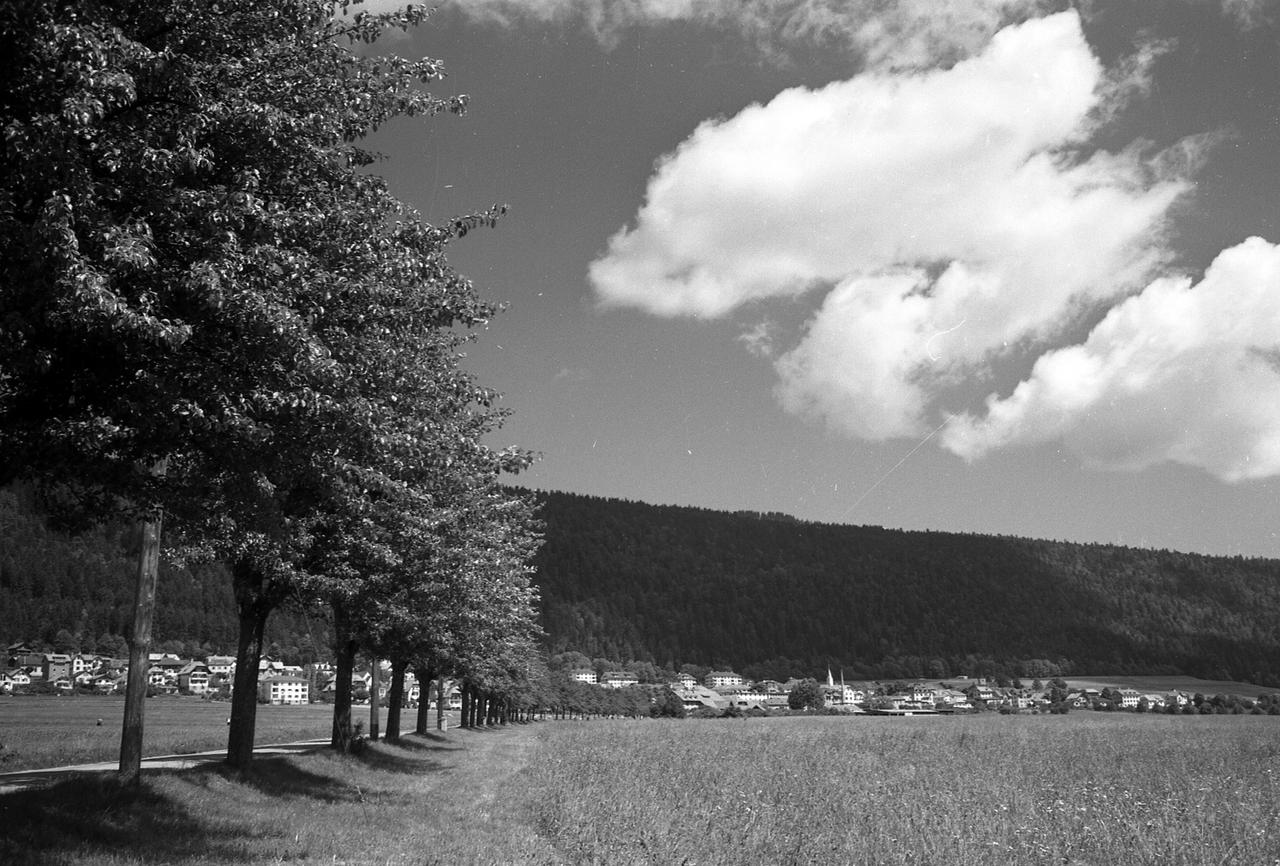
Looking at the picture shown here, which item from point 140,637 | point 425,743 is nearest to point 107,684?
point 425,743

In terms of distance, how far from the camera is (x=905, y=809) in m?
19.1

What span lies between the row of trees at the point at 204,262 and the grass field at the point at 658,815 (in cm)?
483

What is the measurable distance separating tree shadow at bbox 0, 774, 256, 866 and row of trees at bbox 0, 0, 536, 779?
163 inches

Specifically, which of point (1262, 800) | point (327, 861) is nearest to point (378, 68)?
point (327, 861)

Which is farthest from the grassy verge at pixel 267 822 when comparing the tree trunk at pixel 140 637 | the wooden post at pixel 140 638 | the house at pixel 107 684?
the house at pixel 107 684

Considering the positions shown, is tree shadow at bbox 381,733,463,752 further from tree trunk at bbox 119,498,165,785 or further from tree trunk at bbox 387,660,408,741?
tree trunk at bbox 119,498,165,785

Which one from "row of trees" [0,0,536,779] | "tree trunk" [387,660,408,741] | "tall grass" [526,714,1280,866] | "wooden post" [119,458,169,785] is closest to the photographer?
"row of trees" [0,0,536,779]

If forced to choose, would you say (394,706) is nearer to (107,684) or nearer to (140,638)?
(140,638)

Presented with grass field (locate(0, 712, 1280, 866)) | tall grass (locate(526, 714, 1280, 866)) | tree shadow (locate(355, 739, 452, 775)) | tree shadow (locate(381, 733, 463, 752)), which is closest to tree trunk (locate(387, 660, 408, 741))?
tree shadow (locate(381, 733, 463, 752))

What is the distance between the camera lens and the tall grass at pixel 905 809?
14.8 meters

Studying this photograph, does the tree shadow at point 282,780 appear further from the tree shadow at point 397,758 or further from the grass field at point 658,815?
the tree shadow at point 397,758

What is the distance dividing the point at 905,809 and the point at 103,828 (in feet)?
46.3

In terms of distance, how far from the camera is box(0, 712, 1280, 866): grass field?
47.0 ft

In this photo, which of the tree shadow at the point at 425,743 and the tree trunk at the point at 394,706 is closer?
the tree shadow at the point at 425,743
